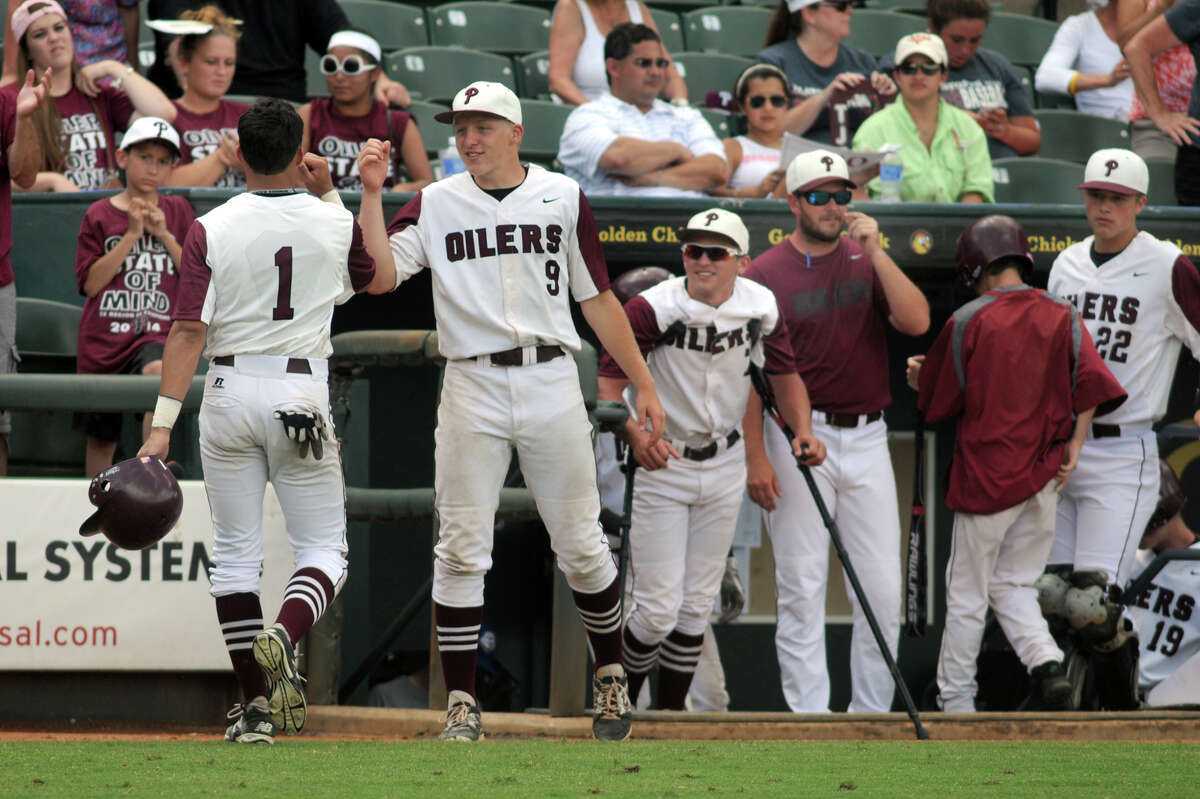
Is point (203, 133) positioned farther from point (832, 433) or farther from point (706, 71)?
point (706, 71)

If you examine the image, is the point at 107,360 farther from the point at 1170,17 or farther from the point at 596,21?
the point at 1170,17

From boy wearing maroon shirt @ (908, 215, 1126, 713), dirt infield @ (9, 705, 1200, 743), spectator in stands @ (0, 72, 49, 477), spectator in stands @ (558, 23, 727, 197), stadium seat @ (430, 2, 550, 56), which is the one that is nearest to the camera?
dirt infield @ (9, 705, 1200, 743)

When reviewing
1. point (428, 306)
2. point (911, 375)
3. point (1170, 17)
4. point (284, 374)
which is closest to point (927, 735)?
point (911, 375)

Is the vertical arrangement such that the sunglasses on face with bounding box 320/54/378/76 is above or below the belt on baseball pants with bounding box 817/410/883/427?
above

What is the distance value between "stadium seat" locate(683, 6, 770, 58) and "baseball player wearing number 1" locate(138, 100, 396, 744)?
5.69 m

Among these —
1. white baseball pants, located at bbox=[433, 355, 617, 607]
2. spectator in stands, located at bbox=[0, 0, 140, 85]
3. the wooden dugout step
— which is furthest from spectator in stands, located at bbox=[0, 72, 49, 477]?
white baseball pants, located at bbox=[433, 355, 617, 607]

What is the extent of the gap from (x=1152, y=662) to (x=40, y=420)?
4.34 m

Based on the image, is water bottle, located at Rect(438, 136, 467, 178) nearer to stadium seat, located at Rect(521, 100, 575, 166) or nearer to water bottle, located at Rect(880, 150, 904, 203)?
stadium seat, located at Rect(521, 100, 575, 166)

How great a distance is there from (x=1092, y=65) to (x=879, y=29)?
4.52 feet

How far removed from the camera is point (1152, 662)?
6.05 metres

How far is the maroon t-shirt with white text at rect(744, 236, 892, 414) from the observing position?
5770 mm

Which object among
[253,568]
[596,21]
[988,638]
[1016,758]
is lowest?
[988,638]

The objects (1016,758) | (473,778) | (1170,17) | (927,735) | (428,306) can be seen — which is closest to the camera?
(473,778)

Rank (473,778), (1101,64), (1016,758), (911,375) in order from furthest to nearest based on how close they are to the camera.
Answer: (1101,64)
(911,375)
(1016,758)
(473,778)
